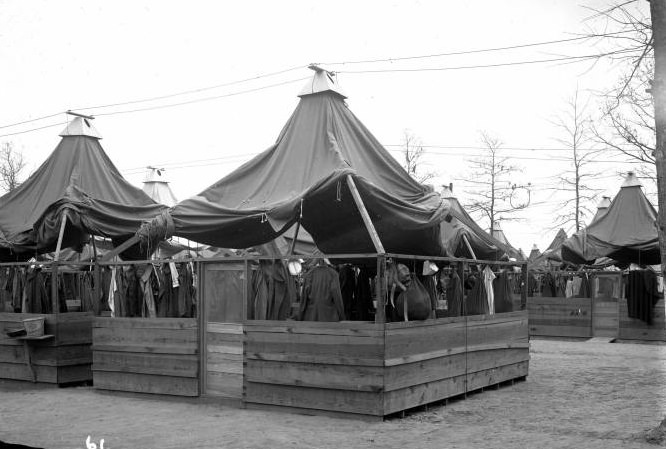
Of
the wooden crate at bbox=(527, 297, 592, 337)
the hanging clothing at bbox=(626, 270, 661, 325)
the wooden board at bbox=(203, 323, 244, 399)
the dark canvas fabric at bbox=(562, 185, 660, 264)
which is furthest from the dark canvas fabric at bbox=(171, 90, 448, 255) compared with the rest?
the wooden crate at bbox=(527, 297, 592, 337)

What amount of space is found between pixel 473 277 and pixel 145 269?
5538 millimetres

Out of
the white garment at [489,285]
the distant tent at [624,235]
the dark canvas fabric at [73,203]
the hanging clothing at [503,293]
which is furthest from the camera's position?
the distant tent at [624,235]

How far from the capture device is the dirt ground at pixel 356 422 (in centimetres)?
830

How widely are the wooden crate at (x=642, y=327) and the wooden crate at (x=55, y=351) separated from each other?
48.2 ft

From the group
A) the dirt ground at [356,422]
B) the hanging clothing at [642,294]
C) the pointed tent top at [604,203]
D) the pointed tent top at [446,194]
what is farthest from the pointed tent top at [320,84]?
the pointed tent top at [604,203]

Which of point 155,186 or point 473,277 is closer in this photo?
point 473,277

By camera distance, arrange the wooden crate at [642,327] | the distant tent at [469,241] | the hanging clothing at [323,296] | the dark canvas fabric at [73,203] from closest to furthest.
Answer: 1. the hanging clothing at [323,296]
2. the dark canvas fabric at [73,203]
3. the distant tent at [469,241]
4. the wooden crate at [642,327]

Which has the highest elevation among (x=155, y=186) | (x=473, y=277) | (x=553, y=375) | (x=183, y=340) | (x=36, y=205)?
(x=155, y=186)

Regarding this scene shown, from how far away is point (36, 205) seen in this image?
14.5m

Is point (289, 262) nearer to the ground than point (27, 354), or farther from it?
farther from it

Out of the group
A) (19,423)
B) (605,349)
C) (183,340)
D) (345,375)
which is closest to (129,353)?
(183,340)

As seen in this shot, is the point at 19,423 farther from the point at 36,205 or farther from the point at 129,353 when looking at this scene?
the point at 36,205

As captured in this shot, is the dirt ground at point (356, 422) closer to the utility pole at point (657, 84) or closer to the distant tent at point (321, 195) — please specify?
the utility pole at point (657, 84)

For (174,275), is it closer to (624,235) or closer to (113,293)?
(113,293)
